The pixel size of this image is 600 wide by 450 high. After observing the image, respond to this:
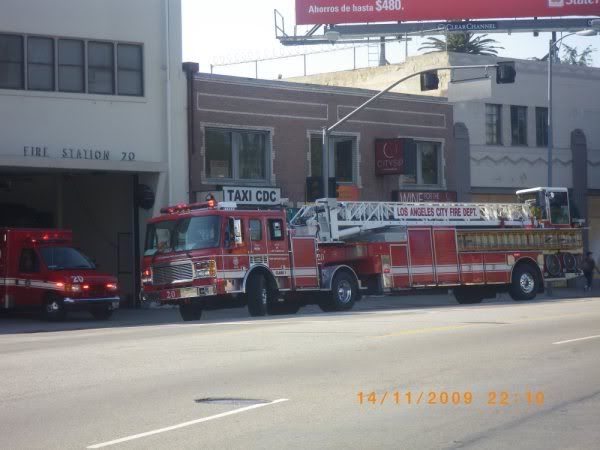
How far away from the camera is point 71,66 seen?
32.2 m

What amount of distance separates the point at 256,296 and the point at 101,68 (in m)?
11.0

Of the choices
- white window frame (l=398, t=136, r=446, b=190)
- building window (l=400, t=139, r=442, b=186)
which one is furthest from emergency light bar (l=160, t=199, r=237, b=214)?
building window (l=400, t=139, r=442, b=186)

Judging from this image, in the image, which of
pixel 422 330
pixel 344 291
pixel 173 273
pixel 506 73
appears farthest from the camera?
pixel 506 73

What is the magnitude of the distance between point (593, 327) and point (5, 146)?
741 inches

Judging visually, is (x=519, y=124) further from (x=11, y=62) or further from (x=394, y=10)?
(x=11, y=62)

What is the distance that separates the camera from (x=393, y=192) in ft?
133

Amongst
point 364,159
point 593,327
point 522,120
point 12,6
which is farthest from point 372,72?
point 593,327

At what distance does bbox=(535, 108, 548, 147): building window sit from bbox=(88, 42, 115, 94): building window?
2242 cm

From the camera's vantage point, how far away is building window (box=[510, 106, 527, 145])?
47.0 metres

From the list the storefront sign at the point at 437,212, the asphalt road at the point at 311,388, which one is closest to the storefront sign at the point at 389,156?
the storefront sign at the point at 437,212

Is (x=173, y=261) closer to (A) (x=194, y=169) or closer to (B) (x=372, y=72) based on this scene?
(A) (x=194, y=169)

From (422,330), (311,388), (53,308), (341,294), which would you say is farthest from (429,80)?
(311,388)

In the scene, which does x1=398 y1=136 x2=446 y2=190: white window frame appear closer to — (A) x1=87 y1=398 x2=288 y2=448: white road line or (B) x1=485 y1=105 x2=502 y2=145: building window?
(B) x1=485 y1=105 x2=502 y2=145: building window

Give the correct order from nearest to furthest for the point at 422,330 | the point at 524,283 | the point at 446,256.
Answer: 1. the point at 422,330
2. the point at 446,256
3. the point at 524,283
